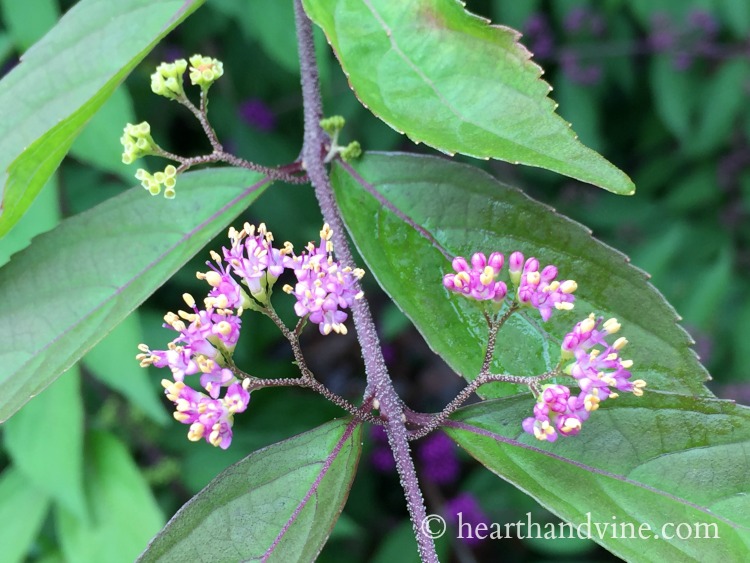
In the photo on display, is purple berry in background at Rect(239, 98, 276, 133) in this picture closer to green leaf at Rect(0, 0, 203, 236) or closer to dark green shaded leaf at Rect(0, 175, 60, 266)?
dark green shaded leaf at Rect(0, 175, 60, 266)

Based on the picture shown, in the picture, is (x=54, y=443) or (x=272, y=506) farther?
(x=54, y=443)

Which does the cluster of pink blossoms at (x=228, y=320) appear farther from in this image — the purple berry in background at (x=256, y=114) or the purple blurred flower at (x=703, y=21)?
the purple blurred flower at (x=703, y=21)

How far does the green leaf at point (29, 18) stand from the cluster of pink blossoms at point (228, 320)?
1.10 m

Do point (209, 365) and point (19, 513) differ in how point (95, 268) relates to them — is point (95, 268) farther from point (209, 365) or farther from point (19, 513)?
point (19, 513)

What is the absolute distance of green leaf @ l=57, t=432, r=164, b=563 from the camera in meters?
2.11

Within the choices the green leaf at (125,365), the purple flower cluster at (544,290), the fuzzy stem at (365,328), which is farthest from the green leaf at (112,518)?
the purple flower cluster at (544,290)

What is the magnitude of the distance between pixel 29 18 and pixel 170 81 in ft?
2.90

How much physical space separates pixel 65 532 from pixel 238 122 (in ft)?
7.50

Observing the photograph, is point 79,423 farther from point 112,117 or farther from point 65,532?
point 112,117

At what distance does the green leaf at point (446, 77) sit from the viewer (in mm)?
991

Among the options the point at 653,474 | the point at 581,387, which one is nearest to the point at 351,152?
the point at 581,387

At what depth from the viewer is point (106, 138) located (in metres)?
2.08

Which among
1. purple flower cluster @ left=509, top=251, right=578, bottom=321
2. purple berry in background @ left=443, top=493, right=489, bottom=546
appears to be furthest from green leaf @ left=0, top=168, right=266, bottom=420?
purple berry in background @ left=443, top=493, right=489, bottom=546

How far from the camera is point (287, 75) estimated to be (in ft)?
12.2
